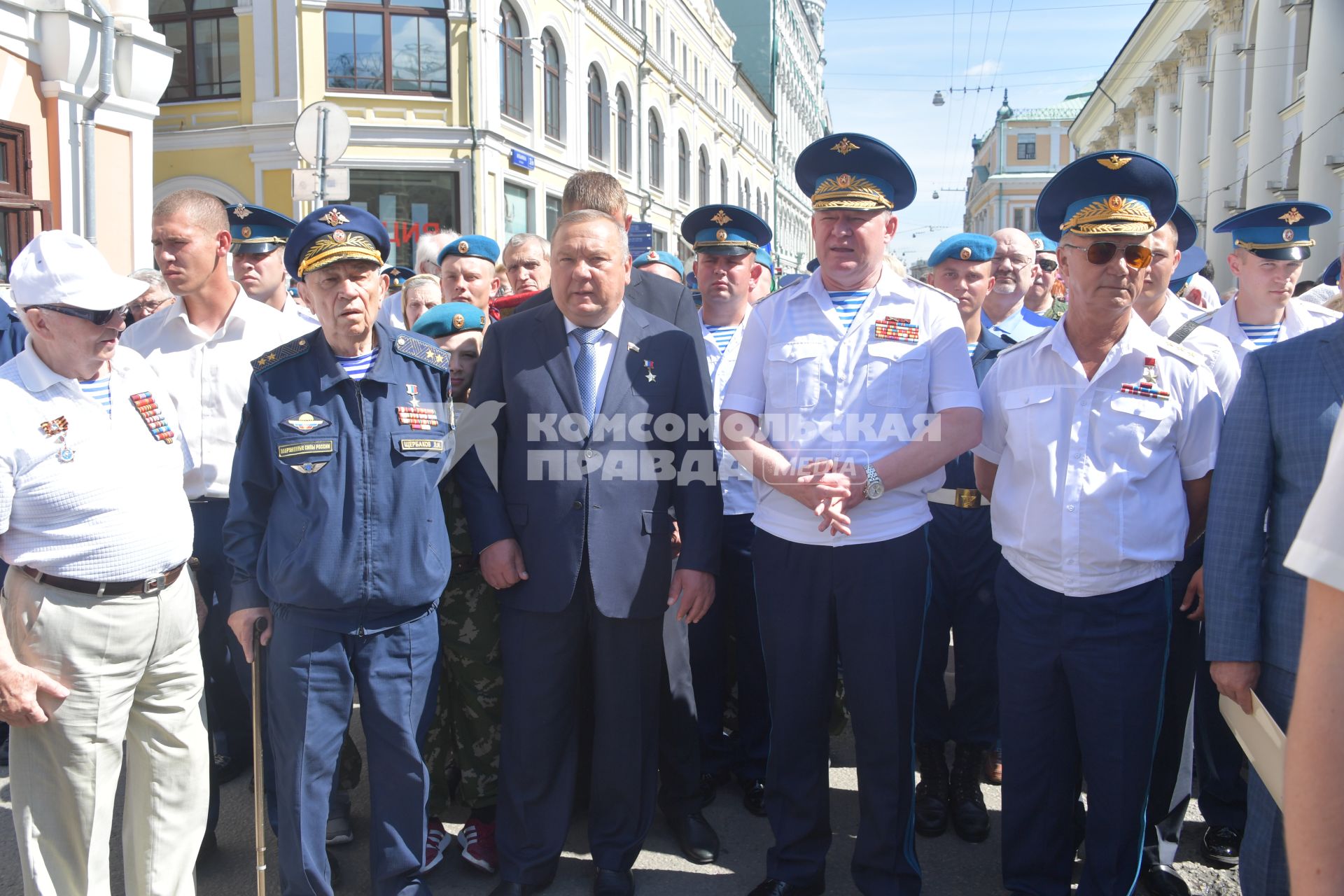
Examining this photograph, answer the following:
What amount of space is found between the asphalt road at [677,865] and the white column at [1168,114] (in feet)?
109

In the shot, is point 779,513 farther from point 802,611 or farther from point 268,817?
point 268,817

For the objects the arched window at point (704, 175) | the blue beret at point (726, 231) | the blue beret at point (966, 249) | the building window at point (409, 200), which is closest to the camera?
Result: the blue beret at point (966, 249)

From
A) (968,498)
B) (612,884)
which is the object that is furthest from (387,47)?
(612,884)

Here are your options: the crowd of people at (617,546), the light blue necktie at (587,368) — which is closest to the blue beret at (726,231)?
the crowd of people at (617,546)

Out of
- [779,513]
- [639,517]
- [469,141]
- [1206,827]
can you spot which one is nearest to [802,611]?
[779,513]

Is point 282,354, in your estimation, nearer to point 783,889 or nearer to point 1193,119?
point 783,889

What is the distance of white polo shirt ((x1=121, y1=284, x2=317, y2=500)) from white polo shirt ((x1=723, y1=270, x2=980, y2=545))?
2058 millimetres

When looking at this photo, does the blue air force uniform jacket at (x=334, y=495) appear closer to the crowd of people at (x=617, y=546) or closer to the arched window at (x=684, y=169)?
the crowd of people at (x=617, y=546)

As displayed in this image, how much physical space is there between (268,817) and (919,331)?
2877 millimetres

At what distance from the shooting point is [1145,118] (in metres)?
35.2

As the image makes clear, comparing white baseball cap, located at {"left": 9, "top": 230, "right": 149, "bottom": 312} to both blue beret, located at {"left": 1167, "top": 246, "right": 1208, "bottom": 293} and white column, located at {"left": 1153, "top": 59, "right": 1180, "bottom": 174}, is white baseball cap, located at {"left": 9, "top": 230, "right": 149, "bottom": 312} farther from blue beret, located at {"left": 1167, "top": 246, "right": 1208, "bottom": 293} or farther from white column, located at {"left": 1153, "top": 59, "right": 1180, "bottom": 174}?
white column, located at {"left": 1153, "top": 59, "right": 1180, "bottom": 174}

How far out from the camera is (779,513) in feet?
10.3

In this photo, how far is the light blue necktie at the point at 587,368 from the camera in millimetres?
3193

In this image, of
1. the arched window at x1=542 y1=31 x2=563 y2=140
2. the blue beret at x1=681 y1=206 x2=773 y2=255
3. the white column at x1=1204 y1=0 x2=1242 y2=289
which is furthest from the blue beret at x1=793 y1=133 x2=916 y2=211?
the white column at x1=1204 y1=0 x2=1242 y2=289
